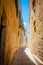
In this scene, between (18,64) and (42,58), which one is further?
(18,64)

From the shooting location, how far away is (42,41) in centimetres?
452

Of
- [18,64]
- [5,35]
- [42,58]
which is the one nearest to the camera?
[5,35]

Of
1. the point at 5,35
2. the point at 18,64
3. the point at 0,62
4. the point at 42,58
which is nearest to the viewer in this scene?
the point at 0,62

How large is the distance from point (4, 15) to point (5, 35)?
1.43 ft

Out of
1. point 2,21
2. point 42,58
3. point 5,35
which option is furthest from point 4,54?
point 42,58

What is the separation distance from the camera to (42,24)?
181 inches

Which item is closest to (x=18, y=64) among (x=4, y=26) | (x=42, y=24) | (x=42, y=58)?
(x=42, y=58)

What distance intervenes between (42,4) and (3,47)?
2052mm

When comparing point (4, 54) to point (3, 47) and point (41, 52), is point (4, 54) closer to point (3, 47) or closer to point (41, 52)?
point (3, 47)

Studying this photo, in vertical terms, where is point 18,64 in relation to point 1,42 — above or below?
below

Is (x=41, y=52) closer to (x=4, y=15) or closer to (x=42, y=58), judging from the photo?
(x=42, y=58)

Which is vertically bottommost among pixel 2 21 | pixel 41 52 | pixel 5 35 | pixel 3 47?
pixel 41 52

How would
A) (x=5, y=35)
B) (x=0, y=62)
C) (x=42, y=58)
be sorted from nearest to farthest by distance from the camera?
(x=0, y=62)
(x=5, y=35)
(x=42, y=58)

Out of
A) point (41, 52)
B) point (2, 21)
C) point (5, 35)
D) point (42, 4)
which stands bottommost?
point (41, 52)
